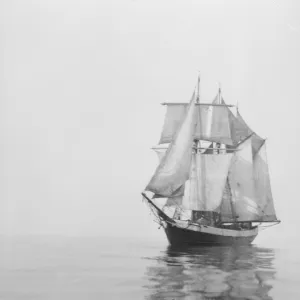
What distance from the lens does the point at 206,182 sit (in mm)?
43281

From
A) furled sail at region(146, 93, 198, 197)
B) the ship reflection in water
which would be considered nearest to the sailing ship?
furled sail at region(146, 93, 198, 197)

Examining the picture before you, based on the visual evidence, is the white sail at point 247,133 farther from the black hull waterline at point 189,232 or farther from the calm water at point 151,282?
the calm water at point 151,282

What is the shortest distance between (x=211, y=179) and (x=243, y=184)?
4.10 metres

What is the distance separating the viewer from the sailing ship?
39.0m

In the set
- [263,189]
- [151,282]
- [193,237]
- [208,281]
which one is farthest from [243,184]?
[151,282]

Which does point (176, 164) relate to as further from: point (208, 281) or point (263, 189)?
point (208, 281)

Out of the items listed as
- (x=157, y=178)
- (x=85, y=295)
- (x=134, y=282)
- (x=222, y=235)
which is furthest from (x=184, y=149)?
(x=85, y=295)

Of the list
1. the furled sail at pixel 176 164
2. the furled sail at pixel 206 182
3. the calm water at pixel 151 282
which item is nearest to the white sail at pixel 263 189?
the furled sail at pixel 206 182

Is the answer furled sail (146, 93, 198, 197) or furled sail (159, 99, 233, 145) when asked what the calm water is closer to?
furled sail (146, 93, 198, 197)

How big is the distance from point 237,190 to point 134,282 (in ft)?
99.3

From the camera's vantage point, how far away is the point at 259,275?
63.2 ft

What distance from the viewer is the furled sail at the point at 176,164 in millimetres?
38188

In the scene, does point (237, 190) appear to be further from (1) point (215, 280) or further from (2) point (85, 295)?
(2) point (85, 295)

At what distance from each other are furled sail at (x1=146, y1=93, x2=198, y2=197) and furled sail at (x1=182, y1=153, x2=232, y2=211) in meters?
3.41
